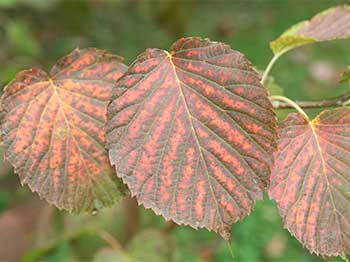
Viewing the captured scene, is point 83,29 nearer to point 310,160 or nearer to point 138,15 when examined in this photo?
point 138,15

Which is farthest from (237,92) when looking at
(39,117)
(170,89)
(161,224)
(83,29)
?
(83,29)

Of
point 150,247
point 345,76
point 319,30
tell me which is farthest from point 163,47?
point 345,76

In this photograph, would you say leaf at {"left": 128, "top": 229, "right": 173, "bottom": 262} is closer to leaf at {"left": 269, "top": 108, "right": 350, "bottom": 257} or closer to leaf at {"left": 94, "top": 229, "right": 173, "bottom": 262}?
leaf at {"left": 94, "top": 229, "right": 173, "bottom": 262}

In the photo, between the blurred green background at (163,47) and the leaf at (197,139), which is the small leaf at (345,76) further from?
the blurred green background at (163,47)

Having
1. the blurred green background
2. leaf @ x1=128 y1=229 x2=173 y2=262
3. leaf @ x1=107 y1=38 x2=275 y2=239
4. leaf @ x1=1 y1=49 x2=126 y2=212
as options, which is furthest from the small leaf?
the blurred green background

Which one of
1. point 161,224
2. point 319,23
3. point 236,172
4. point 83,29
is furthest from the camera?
point 83,29

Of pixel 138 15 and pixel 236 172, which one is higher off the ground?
pixel 138 15

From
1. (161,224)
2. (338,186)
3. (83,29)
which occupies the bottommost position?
(161,224)
